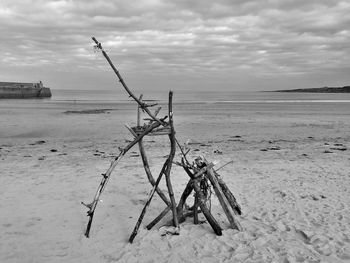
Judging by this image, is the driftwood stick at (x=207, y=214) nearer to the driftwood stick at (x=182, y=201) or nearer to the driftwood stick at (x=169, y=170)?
the driftwood stick at (x=182, y=201)

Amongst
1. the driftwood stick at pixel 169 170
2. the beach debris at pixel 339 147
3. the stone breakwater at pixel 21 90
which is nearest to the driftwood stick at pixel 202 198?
the driftwood stick at pixel 169 170

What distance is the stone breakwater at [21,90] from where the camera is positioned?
69.8 metres

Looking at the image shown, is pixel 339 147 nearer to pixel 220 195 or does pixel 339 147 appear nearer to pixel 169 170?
pixel 220 195

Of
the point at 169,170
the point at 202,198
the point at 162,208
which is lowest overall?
the point at 162,208

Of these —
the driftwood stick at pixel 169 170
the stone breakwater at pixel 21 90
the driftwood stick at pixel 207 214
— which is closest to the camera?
the driftwood stick at pixel 169 170

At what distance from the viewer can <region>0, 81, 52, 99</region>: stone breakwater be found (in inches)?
2746

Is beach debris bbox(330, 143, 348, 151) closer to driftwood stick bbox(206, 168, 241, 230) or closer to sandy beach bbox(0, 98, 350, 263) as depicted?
sandy beach bbox(0, 98, 350, 263)

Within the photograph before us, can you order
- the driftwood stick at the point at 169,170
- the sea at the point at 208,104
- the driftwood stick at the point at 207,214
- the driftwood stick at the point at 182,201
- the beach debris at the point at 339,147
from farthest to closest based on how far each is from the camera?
the sea at the point at 208,104 → the beach debris at the point at 339,147 → the driftwood stick at the point at 182,201 → the driftwood stick at the point at 207,214 → the driftwood stick at the point at 169,170

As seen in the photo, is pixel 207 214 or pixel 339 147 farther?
pixel 339 147

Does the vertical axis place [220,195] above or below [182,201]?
above

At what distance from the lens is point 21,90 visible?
71.9m

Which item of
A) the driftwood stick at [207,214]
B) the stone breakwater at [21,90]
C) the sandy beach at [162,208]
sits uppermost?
the stone breakwater at [21,90]

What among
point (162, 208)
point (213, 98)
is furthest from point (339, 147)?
point (213, 98)

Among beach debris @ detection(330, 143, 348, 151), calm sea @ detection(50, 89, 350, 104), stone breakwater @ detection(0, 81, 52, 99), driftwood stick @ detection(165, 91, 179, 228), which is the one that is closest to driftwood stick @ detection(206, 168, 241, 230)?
driftwood stick @ detection(165, 91, 179, 228)
